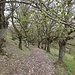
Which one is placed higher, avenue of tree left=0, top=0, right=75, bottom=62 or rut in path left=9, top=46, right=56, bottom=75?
avenue of tree left=0, top=0, right=75, bottom=62

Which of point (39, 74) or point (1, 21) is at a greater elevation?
point (1, 21)

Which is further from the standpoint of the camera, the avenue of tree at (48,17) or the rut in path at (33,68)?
the rut in path at (33,68)

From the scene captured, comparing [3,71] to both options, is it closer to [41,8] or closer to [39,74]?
[39,74]

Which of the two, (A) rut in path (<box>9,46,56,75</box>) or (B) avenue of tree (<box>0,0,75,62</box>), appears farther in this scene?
(A) rut in path (<box>9,46,56,75</box>)

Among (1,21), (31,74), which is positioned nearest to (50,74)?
(31,74)

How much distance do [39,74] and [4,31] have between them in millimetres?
5726

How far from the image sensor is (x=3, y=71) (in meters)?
12.4

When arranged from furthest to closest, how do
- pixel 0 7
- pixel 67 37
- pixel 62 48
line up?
pixel 62 48 → pixel 67 37 → pixel 0 7

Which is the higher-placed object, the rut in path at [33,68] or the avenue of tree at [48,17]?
the avenue of tree at [48,17]

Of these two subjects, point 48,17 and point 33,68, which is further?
point 33,68

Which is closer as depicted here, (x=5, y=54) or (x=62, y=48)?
(x=5, y=54)

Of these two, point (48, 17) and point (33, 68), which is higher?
point (48, 17)

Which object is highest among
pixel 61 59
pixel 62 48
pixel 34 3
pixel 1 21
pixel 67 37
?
pixel 34 3

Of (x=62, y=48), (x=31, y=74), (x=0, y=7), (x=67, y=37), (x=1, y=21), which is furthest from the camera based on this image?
(x=62, y=48)
